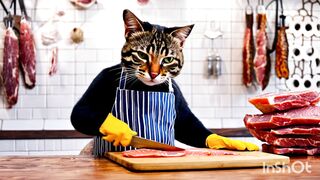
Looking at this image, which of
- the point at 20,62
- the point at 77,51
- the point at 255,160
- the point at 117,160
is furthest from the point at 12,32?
the point at 255,160

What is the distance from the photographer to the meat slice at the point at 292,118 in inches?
74.0

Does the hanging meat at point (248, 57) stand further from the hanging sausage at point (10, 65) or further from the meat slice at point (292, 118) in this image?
the meat slice at point (292, 118)

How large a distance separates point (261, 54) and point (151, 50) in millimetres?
2058

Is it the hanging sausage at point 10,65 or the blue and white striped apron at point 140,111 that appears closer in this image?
the blue and white striped apron at point 140,111

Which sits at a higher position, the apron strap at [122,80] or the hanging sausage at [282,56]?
the hanging sausage at [282,56]

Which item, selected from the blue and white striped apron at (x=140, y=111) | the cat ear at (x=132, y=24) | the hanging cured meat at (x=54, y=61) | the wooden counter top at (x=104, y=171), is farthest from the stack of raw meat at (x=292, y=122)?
the hanging cured meat at (x=54, y=61)

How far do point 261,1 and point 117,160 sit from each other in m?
2.67

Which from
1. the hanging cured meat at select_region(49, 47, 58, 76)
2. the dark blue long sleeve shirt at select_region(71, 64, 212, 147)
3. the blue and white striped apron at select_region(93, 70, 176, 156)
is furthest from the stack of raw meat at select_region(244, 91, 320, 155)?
the hanging cured meat at select_region(49, 47, 58, 76)

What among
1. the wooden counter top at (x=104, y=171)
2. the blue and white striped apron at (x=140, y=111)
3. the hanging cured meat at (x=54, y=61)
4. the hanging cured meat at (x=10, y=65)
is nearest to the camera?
the wooden counter top at (x=104, y=171)

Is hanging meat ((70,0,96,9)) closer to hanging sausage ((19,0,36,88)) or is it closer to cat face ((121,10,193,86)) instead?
hanging sausage ((19,0,36,88))

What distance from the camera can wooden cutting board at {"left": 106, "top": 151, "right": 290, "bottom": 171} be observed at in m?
1.42

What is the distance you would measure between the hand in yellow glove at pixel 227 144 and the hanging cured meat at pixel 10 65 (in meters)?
1.99

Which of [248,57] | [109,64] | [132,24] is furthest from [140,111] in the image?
[248,57]

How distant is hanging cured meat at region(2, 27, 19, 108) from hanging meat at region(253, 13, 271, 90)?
1.79 meters
